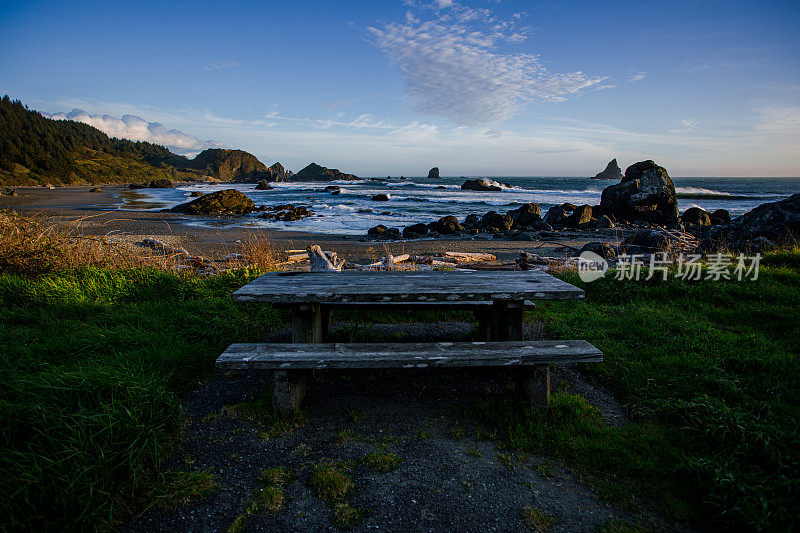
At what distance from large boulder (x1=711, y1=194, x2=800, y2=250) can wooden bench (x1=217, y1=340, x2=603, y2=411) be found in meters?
8.61

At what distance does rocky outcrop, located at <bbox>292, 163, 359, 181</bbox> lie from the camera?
11394 centimetres

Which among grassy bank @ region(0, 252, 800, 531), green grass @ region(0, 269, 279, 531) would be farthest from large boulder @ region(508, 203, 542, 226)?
green grass @ region(0, 269, 279, 531)

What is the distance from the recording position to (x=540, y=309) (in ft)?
18.6

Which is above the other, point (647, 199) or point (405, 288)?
point (647, 199)

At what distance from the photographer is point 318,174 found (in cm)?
11662

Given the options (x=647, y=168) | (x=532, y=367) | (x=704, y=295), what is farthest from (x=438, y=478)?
(x=647, y=168)

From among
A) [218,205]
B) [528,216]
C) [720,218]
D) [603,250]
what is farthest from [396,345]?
[720,218]

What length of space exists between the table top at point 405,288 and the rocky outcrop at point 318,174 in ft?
369

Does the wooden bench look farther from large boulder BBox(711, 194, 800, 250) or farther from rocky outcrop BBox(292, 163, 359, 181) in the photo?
rocky outcrop BBox(292, 163, 359, 181)

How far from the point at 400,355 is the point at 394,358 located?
62 mm

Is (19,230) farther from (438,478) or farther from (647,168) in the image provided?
(647,168)

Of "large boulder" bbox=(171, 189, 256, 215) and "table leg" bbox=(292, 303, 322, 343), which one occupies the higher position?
"large boulder" bbox=(171, 189, 256, 215)

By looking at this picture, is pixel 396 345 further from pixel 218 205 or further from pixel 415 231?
pixel 218 205

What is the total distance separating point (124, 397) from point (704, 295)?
21.6 feet
